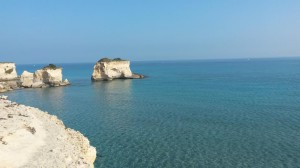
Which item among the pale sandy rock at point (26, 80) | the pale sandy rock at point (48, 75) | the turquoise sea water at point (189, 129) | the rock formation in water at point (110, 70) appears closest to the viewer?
the turquoise sea water at point (189, 129)

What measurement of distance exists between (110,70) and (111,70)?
0.51 metres

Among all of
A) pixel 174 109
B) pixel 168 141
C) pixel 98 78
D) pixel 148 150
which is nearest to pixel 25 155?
pixel 148 150

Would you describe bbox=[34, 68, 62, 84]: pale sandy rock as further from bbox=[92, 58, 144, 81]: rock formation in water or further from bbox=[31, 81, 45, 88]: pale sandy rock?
bbox=[92, 58, 144, 81]: rock formation in water

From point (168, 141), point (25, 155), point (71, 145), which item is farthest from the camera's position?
point (168, 141)

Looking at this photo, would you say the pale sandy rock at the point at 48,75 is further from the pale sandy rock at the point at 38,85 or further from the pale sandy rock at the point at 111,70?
the pale sandy rock at the point at 111,70

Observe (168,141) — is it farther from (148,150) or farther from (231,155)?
(231,155)

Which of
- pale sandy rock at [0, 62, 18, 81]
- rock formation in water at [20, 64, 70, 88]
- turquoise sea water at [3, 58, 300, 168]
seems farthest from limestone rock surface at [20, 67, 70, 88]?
turquoise sea water at [3, 58, 300, 168]

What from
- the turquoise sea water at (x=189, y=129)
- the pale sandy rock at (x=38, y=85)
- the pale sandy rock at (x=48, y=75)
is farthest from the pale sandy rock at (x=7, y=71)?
the turquoise sea water at (x=189, y=129)

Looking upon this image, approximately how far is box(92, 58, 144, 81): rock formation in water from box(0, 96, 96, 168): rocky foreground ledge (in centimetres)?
7243

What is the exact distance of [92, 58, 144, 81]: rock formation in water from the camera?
99438mm

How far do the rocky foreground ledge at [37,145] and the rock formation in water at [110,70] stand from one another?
238ft

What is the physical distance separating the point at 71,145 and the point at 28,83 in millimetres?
64330

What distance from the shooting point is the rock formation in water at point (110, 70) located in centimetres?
9944

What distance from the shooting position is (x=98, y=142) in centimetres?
3042
